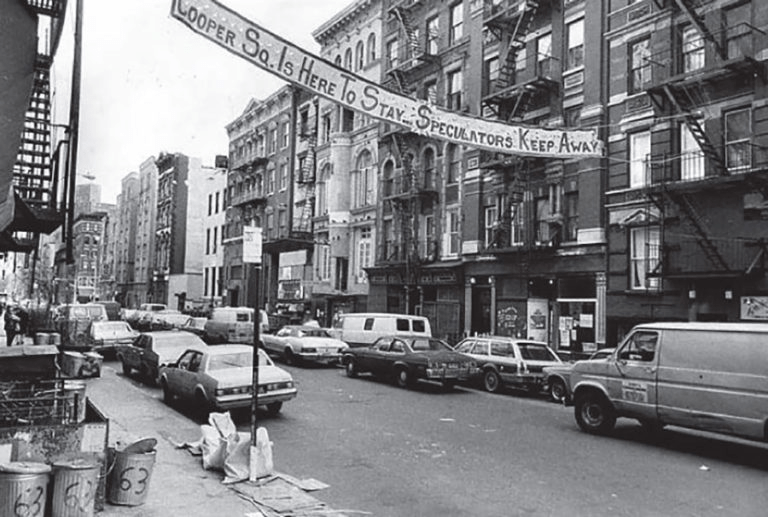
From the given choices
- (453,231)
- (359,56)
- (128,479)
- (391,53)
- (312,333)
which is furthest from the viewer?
(359,56)

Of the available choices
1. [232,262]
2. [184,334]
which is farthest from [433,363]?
[232,262]

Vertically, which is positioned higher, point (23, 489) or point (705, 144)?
point (705, 144)

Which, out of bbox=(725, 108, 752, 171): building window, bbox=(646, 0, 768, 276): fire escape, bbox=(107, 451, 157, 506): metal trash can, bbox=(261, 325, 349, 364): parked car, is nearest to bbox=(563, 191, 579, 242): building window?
bbox=(646, 0, 768, 276): fire escape

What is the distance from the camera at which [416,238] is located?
3459 centimetres

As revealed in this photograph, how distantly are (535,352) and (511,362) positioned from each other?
41.4 inches

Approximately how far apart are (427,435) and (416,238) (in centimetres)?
2289

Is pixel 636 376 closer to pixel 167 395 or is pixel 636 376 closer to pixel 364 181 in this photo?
pixel 167 395

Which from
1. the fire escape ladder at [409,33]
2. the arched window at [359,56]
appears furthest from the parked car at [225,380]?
the arched window at [359,56]

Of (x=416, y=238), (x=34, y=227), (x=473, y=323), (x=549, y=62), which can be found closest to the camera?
(x=34, y=227)

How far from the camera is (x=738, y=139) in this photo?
20703 mm

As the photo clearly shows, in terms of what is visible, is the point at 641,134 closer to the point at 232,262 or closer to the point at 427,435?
the point at 427,435

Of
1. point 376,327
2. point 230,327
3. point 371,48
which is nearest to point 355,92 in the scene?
point 376,327

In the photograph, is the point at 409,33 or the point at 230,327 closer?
the point at 230,327

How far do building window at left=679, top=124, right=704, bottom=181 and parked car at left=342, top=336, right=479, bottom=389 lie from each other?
31.3ft
